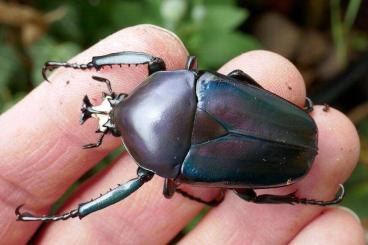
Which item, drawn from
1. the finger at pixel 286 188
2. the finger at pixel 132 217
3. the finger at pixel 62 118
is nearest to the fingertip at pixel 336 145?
the finger at pixel 286 188

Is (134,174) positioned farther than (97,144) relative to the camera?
Yes

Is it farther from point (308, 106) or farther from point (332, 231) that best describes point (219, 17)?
point (332, 231)

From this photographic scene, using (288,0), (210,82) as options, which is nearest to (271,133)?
(210,82)

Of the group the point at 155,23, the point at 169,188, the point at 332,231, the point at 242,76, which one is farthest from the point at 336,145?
the point at 155,23

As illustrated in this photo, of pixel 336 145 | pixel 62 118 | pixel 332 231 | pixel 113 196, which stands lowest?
pixel 332 231

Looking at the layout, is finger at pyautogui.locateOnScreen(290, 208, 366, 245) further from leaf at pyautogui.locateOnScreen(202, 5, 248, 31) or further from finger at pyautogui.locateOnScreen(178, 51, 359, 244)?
leaf at pyautogui.locateOnScreen(202, 5, 248, 31)

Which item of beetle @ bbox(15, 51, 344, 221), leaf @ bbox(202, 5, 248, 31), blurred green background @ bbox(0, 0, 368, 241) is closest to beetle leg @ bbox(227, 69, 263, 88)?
beetle @ bbox(15, 51, 344, 221)

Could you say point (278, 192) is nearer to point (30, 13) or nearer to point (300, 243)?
point (300, 243)
